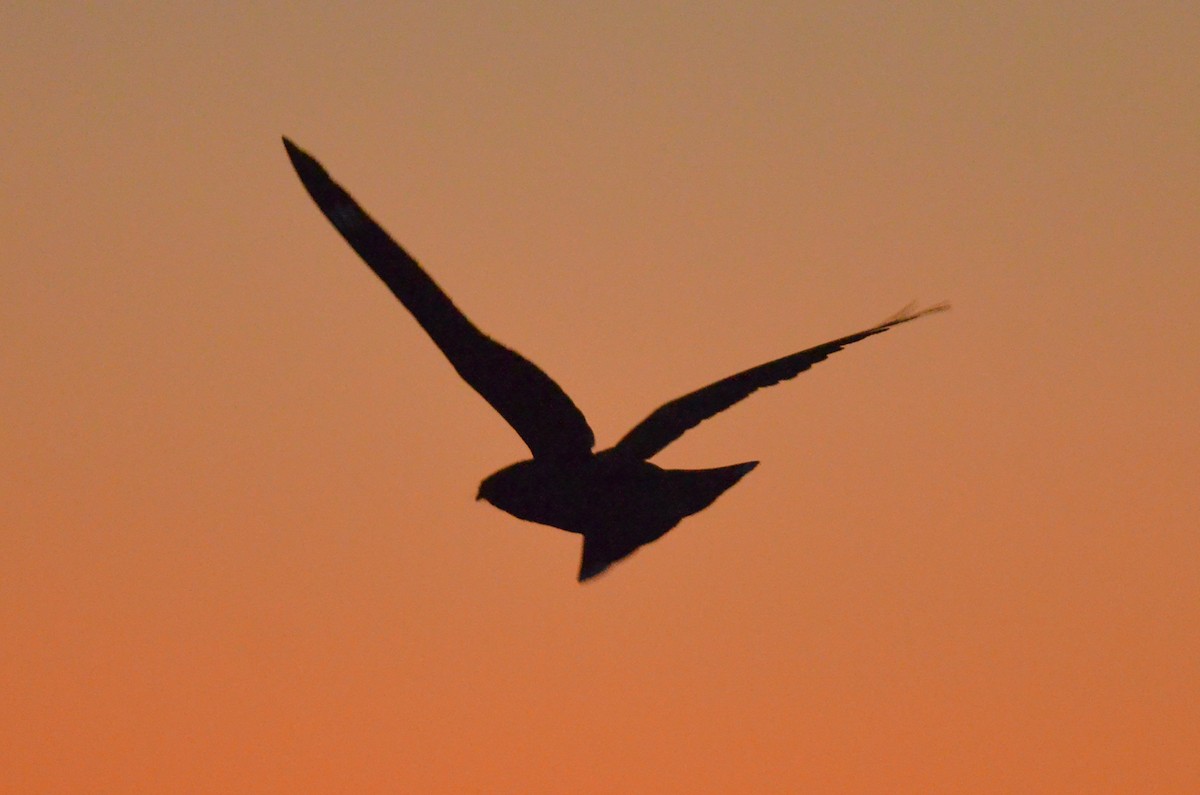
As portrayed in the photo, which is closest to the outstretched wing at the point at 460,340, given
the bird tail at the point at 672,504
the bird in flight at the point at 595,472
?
the bird in flight at the point at 595,472

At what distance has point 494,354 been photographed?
10.4 metres

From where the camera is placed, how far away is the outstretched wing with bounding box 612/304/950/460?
11008 millimetres

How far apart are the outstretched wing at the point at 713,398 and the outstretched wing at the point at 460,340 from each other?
0.56 m

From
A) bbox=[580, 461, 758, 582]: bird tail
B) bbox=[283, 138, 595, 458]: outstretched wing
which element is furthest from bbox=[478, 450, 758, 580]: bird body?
bbox=[283, 138, 595, 458]: outstretched wing

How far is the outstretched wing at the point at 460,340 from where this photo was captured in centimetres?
1009

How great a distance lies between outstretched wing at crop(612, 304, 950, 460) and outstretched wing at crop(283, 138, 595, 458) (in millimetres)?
565

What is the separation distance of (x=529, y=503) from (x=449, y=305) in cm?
153

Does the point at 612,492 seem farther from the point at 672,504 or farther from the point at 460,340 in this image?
the point at 460,340

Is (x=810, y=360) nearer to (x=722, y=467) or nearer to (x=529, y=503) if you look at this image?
(x=722, y=467)

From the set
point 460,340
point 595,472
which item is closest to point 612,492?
point 595,472

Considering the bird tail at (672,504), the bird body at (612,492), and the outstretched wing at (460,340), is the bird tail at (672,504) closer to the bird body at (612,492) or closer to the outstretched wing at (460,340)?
the bird body at (612,492)

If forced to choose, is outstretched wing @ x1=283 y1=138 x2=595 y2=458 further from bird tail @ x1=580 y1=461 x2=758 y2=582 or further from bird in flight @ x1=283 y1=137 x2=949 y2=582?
bird tail @ x1=580 y1=461 x2=758 y2=582

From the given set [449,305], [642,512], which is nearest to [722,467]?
[642,512]

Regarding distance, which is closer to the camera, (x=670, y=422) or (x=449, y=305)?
(x=449, y=305)
